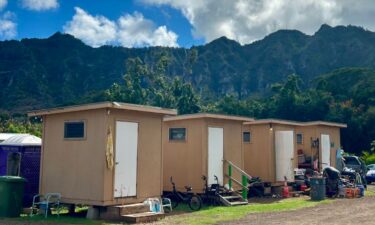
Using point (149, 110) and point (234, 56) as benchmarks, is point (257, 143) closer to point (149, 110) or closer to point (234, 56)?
point (149, 110)

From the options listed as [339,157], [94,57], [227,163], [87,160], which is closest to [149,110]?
[87,160]

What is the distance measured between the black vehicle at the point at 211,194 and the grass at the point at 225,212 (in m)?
0.85

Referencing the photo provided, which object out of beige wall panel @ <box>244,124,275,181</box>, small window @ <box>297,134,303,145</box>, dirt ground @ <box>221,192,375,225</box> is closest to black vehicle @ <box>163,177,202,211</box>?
dirt ground @ <box>221,192,375,225</box>

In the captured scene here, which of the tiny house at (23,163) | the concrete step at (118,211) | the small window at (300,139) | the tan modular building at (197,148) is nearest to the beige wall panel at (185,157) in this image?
the tan modular building at (197,148)

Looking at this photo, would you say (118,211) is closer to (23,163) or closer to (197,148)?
(23,163)

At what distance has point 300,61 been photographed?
100 metres

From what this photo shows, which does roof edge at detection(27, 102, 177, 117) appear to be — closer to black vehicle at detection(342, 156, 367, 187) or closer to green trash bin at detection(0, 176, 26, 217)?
green trash bin at detection(0, 176, 26, 217)

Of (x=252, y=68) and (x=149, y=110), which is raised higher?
(x=252, y=68)

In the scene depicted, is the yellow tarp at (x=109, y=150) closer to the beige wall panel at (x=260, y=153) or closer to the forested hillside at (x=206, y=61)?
the beige wall panel at (x=260, y=153)

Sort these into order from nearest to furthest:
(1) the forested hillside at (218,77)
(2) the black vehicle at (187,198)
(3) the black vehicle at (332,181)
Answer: (2) the black vehicle at (187,198), (3) the black vehicle at (332,181), (1) the forested hillside at (218,77)

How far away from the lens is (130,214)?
11461 mm

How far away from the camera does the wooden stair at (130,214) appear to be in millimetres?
11141

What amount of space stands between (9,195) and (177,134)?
20.7ft

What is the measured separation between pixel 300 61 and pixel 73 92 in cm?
5189
